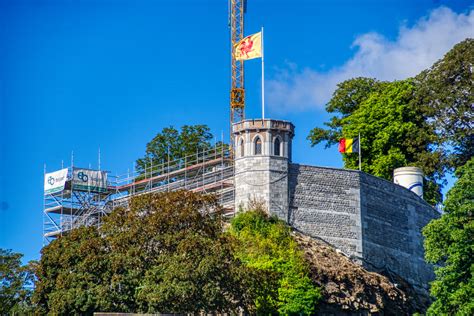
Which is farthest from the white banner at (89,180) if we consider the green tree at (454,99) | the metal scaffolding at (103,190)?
the green tree at (454,99)

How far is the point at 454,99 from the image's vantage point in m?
64.1

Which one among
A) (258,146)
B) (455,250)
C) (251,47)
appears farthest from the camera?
(251,47)

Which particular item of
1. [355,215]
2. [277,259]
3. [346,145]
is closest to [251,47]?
[346,145]

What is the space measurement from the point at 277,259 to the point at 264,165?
6.27 m

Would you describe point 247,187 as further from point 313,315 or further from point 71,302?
point 71,302

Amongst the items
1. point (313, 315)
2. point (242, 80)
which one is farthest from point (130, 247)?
point (242, 80)

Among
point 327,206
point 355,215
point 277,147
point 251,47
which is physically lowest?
point 355,215

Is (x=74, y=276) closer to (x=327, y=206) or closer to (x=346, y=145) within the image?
(x=327, y=206)

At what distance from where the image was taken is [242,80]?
251 feet

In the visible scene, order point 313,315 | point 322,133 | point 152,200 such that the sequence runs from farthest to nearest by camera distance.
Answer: point 322,133
point 313,315
point 152,200

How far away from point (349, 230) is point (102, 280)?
665 inches

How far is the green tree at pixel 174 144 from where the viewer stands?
239ft

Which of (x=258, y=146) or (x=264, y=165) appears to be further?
(x=258, y=146)

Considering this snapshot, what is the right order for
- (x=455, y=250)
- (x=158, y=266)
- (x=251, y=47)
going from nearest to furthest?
(x=158, y=266), (x=455, y=250), (x=251, y=47)
